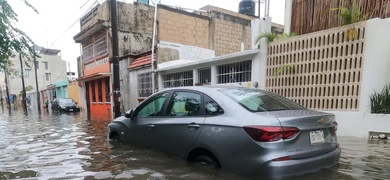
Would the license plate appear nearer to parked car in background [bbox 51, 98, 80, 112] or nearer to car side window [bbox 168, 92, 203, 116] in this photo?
car side window [bbox 168, 92, 203, 116]

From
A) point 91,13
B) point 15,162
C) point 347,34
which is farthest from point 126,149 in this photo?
point 91,13

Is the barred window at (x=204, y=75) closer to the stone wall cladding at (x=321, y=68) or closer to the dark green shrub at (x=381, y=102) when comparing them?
the stone wall cladding at (x=321, y=68)

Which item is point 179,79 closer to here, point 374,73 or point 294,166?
point 374,73

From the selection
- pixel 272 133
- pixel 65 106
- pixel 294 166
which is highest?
pixel 272 133

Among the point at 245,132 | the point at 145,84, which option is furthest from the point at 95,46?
the point at 245,132

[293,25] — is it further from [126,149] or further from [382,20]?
[126,149]

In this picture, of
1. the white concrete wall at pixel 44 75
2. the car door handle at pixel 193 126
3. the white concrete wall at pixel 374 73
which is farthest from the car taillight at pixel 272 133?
the white concrete wall at pixel 44 75

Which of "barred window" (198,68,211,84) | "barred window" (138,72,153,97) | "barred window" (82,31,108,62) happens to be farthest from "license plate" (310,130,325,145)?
"barred window" (82,31,108,62)

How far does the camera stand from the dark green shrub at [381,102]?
199 inches

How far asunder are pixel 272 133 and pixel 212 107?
899 millimetres

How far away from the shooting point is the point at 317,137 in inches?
108

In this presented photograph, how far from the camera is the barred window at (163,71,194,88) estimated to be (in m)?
10.4

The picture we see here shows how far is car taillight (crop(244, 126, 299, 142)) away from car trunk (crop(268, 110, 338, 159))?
4cm

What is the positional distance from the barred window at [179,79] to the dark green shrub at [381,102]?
6435 millimetres
